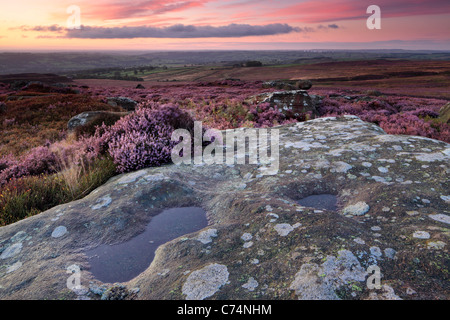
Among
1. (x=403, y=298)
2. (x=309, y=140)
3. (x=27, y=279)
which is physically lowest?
(x=27, y=279)

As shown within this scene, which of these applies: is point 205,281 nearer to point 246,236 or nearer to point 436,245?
point 246,236

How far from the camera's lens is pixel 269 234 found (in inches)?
108

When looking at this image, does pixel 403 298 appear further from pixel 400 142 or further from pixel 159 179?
pixel 400 142

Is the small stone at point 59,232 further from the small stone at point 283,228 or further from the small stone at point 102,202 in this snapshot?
the small stone at point 283,228

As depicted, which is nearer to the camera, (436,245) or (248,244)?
(436,245)

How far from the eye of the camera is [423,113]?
1638cm

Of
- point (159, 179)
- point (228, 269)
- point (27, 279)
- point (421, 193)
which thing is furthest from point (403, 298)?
point (159, 179)

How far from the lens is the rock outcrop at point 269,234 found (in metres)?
2.09

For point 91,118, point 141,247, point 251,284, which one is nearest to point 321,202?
Result: point 251,284

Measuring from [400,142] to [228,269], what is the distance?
15.4 feet

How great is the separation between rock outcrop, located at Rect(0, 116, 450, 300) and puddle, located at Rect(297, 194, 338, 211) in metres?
0.10

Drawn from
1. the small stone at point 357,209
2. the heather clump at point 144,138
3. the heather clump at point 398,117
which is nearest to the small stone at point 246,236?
the small stone at point 357,209

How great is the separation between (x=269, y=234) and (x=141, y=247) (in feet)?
4.68

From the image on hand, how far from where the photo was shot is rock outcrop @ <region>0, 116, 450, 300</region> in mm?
2086
